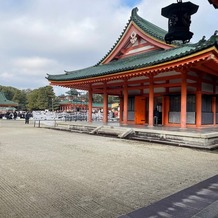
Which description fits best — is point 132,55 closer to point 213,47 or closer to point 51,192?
point 213,47

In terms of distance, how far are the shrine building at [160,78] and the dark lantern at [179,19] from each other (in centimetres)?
663

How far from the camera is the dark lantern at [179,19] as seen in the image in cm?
343

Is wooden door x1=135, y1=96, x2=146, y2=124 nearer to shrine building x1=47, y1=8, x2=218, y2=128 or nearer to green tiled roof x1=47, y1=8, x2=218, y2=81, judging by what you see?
shrine building x1=47, y1=8, x2=218, y2=128

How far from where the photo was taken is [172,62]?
11.1 meters

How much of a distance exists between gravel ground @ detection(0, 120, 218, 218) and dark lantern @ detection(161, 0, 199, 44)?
275 cm

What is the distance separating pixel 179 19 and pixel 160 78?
10.8 m

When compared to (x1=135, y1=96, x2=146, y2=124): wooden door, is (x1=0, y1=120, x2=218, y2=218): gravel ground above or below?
below

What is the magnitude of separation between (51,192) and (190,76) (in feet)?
34.7

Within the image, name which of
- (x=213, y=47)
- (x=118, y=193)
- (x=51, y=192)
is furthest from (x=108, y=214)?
(x=213, y=47)

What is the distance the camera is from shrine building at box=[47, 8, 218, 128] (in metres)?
11.5

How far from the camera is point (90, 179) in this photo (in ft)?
17.7

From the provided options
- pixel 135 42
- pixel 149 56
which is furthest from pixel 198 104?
pixel 135 42

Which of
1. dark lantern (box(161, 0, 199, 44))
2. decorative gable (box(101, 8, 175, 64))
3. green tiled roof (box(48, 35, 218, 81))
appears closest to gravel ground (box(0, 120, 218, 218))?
dark lantern (box(161, 0, 199, 44))

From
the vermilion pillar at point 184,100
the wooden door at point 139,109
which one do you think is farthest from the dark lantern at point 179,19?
the wooden door at point 139,109
